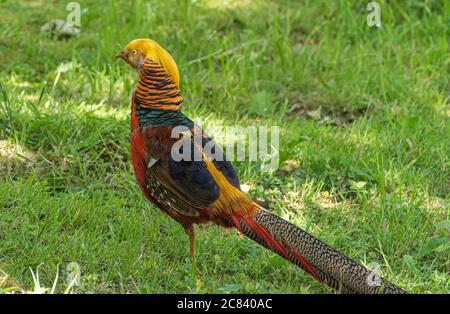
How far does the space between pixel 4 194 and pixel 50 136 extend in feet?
1.88

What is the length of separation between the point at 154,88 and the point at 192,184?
0.46m

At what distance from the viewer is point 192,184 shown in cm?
383

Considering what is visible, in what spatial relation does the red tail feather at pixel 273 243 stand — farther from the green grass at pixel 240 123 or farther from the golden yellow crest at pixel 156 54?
the golden yellow crest at pixel 156 54

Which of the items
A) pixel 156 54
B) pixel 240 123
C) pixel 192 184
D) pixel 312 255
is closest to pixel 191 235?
pixel 192 184

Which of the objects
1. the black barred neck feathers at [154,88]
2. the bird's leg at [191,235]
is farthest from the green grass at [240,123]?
the black barred neck feathers at [154,88]

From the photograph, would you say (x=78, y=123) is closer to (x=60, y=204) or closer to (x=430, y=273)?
(x=60, y=204)

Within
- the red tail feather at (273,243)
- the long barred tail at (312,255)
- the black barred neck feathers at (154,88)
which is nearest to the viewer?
the long barred tail at (312,255)

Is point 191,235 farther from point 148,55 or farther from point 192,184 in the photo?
point 148,55

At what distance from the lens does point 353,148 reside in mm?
Answer: 5148

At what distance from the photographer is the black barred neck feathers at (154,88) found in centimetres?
396
